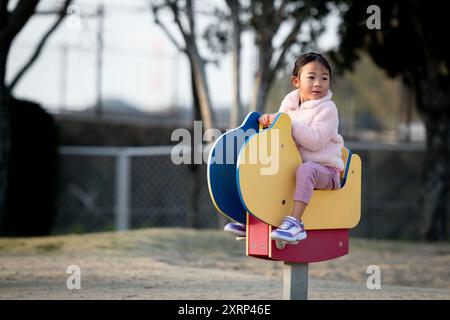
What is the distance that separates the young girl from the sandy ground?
3.76 feet

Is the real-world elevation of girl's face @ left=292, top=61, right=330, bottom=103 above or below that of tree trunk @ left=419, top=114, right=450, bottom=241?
above

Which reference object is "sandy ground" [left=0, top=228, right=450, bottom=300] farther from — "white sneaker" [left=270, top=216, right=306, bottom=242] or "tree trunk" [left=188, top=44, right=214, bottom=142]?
"tree trunk" [left=188, top=44, right=214, bottom=142]

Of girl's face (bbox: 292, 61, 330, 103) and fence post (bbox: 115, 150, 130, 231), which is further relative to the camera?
fence post (bbox: 115, 150, 130, 231)

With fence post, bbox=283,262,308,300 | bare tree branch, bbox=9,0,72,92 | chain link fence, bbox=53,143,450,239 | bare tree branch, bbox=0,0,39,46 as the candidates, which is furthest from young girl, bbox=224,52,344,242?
chain link fence, bbox=53,143,450,239

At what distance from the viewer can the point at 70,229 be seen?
12773 millimetres

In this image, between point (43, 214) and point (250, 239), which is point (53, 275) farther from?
point (43, 214)

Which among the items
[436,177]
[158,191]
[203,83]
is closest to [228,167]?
[203,83]

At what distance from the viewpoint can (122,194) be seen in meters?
12.3

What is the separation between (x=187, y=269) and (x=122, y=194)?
20.6 ft

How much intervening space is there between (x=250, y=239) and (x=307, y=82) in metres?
0.90

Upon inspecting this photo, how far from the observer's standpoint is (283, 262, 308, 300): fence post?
3.85 m

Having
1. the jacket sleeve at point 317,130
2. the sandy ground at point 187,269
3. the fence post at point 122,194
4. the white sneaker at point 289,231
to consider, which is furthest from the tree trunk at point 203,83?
the white sneaker at point 289,231

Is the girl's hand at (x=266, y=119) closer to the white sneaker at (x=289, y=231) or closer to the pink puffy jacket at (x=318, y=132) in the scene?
the pink puffy jacket at (x=318, y=132)

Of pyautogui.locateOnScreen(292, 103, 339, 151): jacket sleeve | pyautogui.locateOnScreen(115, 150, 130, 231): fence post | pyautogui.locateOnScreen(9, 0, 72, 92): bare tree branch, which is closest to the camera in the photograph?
pyautogui.locateOnScreen(292, 103, 339, 151): jacket sleeve
